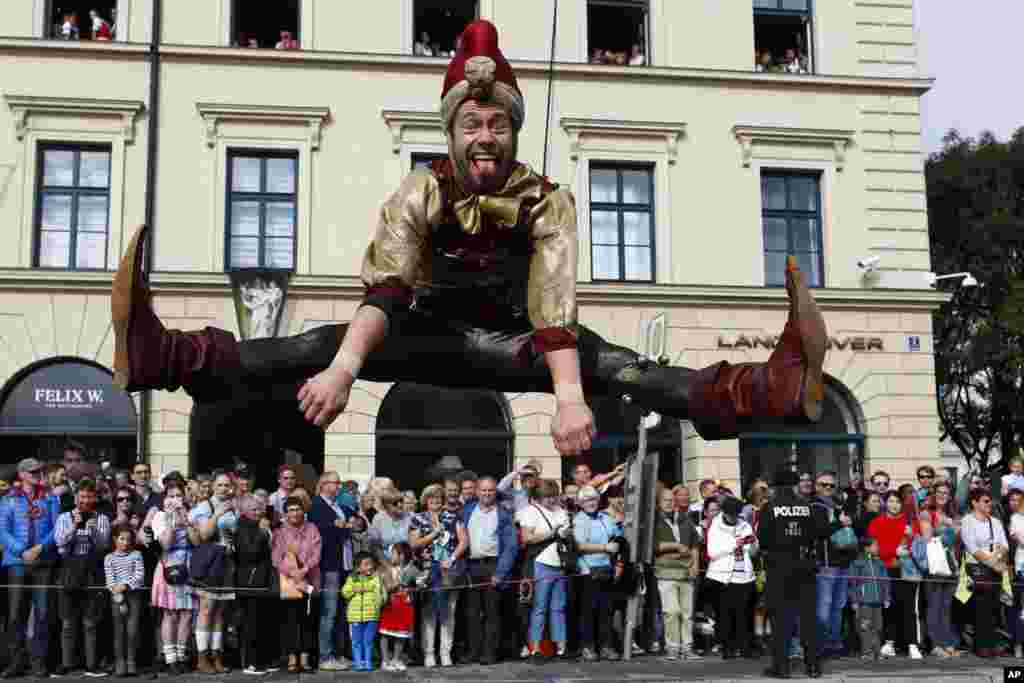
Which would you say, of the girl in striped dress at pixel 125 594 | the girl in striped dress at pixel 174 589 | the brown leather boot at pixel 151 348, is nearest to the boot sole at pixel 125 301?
the brown leather boot at pixel 151 348

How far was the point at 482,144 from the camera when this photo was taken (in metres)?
4.56

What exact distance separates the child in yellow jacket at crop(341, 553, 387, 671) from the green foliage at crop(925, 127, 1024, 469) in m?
22.4

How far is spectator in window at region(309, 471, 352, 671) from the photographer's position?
38.2 feet

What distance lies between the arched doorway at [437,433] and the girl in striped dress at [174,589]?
7.72 meters

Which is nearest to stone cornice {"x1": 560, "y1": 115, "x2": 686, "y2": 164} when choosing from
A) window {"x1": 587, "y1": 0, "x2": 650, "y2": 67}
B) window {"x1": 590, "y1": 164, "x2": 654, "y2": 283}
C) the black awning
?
window {"x1": 590, "y1": 164, "x2": 654, "y2": 283}

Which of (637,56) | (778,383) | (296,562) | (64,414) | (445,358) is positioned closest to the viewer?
(778,383)

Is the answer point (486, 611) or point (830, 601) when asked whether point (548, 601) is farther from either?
point (830, 601)

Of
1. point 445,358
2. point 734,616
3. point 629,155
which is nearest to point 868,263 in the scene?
point 629,155

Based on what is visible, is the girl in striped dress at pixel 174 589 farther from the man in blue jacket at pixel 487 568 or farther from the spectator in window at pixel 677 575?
the spectator in window at pixel 677 575

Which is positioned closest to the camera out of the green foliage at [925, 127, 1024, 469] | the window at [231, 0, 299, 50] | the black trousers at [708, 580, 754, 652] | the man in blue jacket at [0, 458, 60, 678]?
the man in blue jacket at [0, 458, 60, 678]

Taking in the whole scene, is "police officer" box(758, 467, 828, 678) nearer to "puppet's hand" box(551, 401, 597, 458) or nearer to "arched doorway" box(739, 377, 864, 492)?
"puppet's hand" box(551, 401, 597, 458)

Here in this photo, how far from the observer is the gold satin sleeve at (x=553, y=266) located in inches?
176

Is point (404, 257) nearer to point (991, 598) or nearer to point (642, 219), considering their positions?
point (991, 598)

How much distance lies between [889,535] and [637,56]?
11.1m
